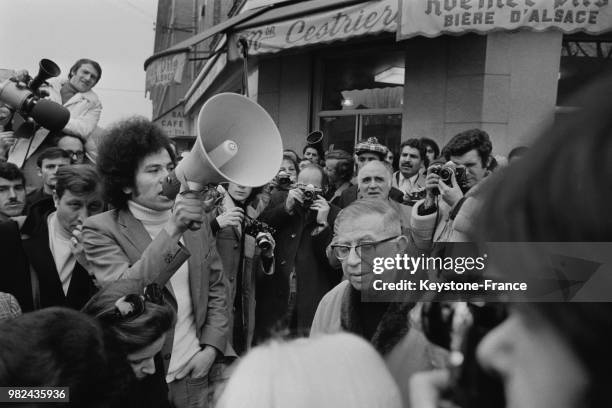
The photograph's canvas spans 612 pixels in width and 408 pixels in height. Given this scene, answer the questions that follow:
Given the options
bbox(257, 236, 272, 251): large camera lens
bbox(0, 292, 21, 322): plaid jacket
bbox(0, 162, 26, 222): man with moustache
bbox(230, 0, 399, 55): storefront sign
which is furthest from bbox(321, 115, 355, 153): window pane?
bbox(0, 292, 21, 322): plaid jacket

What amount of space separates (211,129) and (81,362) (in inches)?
52.1

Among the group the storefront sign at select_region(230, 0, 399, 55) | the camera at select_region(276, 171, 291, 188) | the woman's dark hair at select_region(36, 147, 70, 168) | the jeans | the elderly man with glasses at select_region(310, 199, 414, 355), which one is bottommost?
the jeans

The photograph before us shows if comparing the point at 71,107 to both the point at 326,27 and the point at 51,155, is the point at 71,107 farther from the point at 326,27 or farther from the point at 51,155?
the point at 326,27

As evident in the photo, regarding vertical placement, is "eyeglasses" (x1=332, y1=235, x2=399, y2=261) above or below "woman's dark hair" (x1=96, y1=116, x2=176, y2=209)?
below

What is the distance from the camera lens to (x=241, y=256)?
3.38 metres

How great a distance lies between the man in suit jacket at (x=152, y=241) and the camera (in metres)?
2.16

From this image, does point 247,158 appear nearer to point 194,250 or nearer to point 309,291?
point 194,250

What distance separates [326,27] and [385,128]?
190 cm

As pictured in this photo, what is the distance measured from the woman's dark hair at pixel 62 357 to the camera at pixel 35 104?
2.70m

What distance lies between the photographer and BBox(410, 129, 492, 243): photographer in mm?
2514

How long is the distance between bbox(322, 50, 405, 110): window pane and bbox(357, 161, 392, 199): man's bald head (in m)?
4.17

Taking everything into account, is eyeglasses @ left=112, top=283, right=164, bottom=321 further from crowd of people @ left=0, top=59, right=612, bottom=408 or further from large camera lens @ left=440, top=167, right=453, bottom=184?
large camera lens @ left=440, top=167, right=453, bottom=184

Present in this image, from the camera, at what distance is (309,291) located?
3.26 metres

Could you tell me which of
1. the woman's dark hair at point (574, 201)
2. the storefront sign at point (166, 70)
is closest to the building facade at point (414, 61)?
the storefront sign at point (166, 70)
